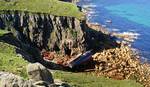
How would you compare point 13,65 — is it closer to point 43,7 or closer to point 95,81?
point 95,81

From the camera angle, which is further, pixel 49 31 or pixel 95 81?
pixel 49 31

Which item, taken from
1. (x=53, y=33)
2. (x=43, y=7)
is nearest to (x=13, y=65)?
(x=53, y=33)

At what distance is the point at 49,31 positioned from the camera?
85312 millimetres

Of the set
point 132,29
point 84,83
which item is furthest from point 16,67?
point 132,29

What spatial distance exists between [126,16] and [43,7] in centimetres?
5343

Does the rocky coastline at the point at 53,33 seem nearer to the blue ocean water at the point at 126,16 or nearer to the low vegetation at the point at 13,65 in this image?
the blue ocean water at the point at 126,16

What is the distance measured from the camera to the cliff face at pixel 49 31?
82812 millimetres

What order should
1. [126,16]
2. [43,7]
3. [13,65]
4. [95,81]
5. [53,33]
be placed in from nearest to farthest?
[13,65], [95,81], [53,33], [43,7], [126,16]

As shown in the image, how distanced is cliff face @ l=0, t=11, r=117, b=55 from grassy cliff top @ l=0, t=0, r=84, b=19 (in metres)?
1.07

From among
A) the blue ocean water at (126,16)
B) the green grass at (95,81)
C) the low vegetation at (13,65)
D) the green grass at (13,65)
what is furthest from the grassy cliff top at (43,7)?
the green grass at (13,65)

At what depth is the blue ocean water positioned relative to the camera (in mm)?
107562

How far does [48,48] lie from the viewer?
279 feet

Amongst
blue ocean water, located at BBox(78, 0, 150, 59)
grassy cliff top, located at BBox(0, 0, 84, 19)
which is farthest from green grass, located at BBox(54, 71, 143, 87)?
blue ocean water, located at BBox(78, 0, 150, 59)

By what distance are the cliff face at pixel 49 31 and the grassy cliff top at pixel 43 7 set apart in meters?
1.07
